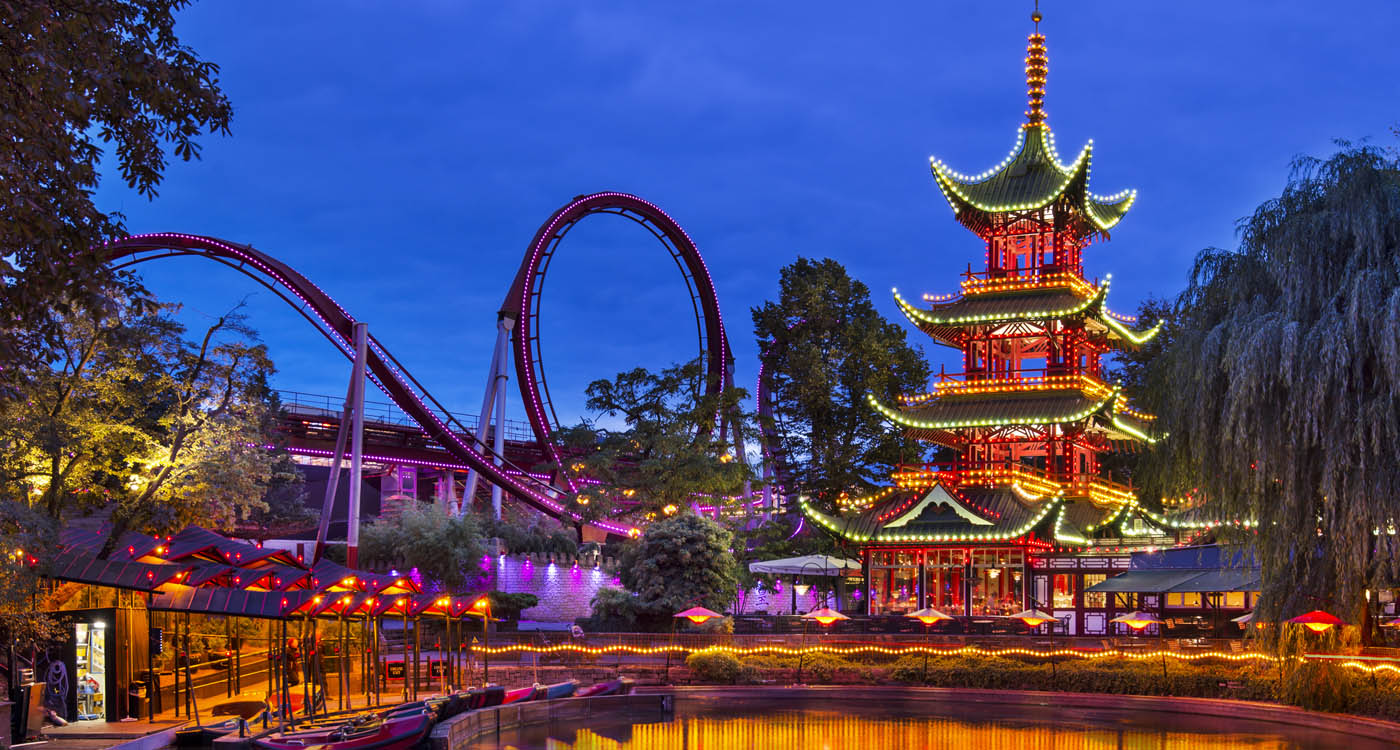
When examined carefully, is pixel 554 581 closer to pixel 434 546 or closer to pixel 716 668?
pixel 434 546

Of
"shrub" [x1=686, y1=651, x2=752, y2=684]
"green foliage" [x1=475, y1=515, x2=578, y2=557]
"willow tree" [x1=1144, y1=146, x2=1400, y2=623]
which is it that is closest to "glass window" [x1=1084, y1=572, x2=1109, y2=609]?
"shrub" [x1=686, y1=651, x2=752, y2=684]

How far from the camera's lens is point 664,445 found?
4328 centimetres

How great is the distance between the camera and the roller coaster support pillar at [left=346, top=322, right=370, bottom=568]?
130ft

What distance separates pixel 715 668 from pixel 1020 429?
15843mm

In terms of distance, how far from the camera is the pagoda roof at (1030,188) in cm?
4328

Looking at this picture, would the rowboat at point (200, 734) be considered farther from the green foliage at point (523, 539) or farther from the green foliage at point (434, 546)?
the green foliage at point (523, 539)

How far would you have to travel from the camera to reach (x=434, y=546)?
45125 mm

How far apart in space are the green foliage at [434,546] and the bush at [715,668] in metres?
14.9

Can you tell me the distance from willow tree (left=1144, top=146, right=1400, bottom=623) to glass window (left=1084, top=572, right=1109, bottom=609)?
14.7m

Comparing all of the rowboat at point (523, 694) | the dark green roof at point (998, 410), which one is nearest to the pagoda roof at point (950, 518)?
the dark green roof at point (998, 410)

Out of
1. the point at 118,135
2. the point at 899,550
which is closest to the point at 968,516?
the point at 899,550

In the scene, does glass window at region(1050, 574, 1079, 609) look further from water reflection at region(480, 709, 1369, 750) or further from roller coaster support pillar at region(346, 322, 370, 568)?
roller coaster support pillar at region(346, 322, 370, 568)

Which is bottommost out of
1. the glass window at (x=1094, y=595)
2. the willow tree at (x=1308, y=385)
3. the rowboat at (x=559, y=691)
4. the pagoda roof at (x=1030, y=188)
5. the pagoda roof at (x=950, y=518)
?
the rowboat at (x=559, y=691)

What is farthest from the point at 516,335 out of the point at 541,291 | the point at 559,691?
the point at 559,691
